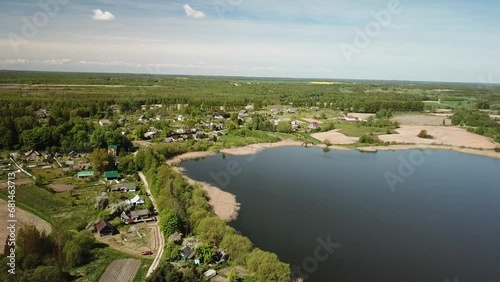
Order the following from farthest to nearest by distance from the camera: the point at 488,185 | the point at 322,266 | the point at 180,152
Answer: the point at 180,152, the point at 488,185, the point at 322,266

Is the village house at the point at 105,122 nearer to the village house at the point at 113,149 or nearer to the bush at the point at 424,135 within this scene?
the village house at the point at 113,149

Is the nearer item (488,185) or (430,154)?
(488,185)

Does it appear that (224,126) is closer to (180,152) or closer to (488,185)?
(180,152)

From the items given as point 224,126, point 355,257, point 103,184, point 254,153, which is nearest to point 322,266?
point 355,257

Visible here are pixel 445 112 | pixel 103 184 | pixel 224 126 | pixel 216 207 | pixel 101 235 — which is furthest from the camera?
pixel 445 112

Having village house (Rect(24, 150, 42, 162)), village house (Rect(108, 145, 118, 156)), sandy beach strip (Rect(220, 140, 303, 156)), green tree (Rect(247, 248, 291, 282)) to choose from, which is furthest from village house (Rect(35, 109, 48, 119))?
green tree (Rect(247, 248, 291, 282))
